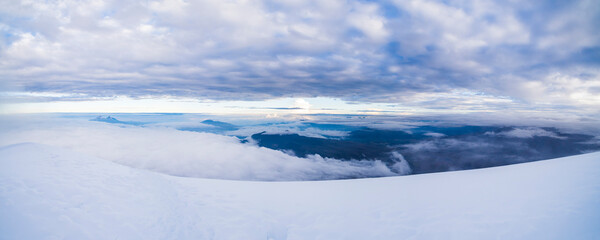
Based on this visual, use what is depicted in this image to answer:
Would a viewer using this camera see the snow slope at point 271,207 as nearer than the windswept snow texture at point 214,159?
Yes

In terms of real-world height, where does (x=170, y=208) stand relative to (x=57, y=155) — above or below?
below

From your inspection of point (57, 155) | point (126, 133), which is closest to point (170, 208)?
point (57, 155)

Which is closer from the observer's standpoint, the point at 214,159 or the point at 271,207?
the point at 271,207

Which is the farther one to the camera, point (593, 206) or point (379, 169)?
point (379, 169)

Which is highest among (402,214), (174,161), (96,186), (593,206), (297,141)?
(593,206)

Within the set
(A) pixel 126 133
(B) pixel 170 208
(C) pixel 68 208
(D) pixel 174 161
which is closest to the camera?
(C) pixel 68 208

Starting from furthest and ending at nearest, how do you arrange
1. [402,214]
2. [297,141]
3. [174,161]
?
[297,141] < [174,161] < [402,214]

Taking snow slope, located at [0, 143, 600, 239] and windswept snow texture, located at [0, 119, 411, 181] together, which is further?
windswept snow texture, located at [0, 119, 411, 181]

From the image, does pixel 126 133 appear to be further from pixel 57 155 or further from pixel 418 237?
pixel 418 237
